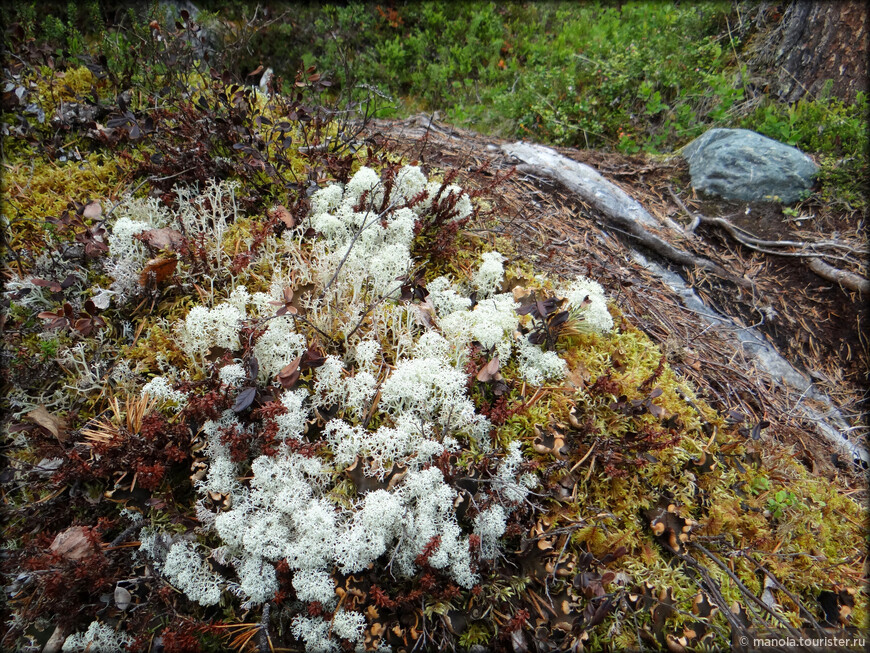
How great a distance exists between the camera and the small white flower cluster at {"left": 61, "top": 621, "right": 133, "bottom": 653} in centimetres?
196

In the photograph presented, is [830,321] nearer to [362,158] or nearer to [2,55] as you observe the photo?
[362,158]

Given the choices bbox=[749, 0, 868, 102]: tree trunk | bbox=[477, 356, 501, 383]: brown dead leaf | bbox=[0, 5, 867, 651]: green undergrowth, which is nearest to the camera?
bbox=[0, 5, 867, 651]: green undergrowth

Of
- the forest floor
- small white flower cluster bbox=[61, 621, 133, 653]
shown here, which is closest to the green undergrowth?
small white flower cluster bbox=[61, 621, 133, 653]

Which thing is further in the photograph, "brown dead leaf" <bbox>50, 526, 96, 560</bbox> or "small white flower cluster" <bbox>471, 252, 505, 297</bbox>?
"small white flower cluster" <bbox>471, 252, 505, 297</bbox>

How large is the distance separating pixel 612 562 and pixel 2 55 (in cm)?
633

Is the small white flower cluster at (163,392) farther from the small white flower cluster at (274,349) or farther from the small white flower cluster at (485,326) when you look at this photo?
the small white flower cluster at (485,326)

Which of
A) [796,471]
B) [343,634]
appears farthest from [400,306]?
[796,471]

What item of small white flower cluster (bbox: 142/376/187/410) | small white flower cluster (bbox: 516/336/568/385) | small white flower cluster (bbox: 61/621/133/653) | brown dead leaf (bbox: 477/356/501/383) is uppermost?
brown dead leaf (bbox: 477/356/501/383)

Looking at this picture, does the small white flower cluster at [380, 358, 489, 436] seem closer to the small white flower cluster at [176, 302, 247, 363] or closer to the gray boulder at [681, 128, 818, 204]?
the small white flower cluster at [176, 302, 247, 363]

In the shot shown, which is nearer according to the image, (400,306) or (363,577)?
(363,577)

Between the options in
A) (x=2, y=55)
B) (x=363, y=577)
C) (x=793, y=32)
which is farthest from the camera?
(x=793, y=32)

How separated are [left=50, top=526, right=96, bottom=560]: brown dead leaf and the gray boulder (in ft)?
21.5

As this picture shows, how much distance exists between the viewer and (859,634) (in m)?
2.30

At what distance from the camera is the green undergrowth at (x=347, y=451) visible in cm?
207
